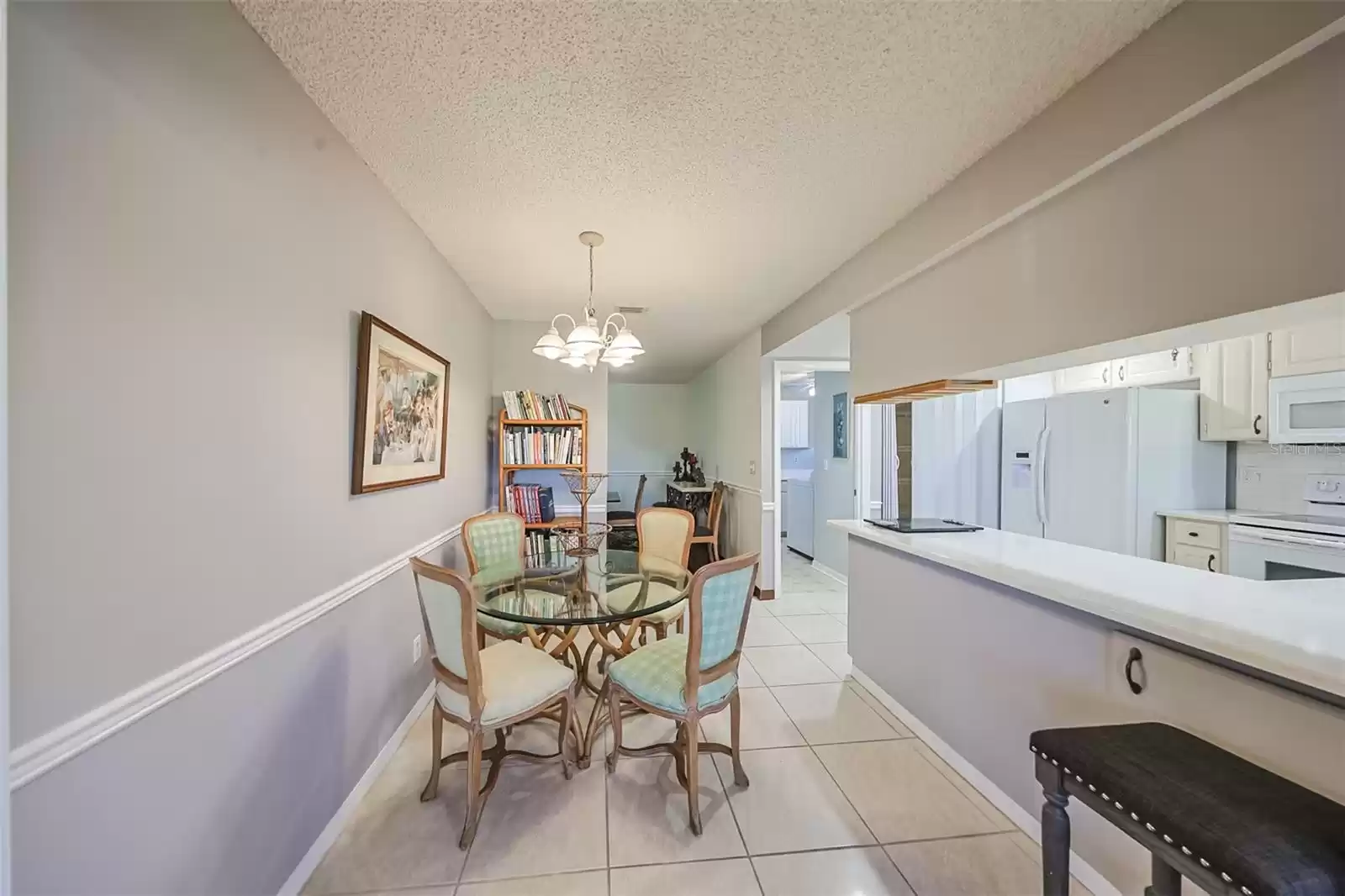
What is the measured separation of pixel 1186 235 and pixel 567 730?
246 centimetres

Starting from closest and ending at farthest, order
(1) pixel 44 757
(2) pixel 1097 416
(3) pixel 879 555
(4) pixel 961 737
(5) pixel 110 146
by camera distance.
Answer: (1) pixel 44 757 → (5) pixel 110 146 → (4) pixel 961 737 → (3) pixel 879 555 → (2) pixel 1097 416

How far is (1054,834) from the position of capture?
117 centimetres

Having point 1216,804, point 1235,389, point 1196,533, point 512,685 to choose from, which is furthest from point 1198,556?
point 512,685

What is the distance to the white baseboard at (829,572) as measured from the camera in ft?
15.8

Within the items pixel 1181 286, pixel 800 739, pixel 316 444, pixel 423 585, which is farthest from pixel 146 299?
pixel 800 739

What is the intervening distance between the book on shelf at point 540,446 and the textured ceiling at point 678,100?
1579 millimetres

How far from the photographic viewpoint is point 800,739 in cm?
222

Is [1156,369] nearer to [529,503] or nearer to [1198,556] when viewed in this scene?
[1198,556]

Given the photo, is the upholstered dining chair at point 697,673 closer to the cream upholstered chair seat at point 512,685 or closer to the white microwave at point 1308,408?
the cream upholstered chair seat at point 512,685

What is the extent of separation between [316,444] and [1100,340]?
2.37 m

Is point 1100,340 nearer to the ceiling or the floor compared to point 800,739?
nearer to the ceiling

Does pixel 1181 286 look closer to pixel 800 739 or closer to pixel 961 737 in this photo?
pixel 961 737

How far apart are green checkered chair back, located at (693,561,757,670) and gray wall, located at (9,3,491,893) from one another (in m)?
1.25

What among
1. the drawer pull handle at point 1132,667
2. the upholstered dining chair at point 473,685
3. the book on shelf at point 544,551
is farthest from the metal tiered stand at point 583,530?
the drawer pull handle at point 1132,667
